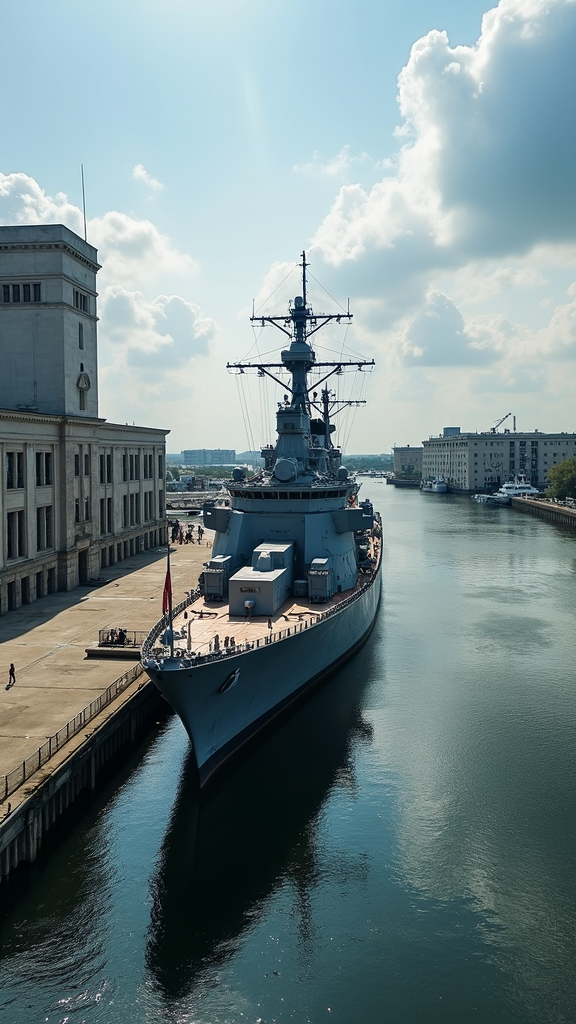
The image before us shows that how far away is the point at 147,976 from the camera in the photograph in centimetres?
1195

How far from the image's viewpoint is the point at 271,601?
22047 mm

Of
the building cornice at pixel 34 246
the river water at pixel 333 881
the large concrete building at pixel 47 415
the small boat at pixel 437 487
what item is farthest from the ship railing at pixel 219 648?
the small boat at pixel 437 487

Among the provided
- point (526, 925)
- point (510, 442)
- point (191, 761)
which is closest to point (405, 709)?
point (191, 761)

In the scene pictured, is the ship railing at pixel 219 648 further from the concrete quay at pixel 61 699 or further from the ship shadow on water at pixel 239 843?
the ship shadow on water at pixel 239 843

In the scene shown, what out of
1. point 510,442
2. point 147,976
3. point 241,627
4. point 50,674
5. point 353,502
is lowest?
point 147,976

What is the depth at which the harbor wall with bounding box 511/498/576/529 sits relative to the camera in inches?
3250

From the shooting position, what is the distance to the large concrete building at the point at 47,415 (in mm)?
31344

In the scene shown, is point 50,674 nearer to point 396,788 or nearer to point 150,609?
point 150,609

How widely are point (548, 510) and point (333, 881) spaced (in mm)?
82969

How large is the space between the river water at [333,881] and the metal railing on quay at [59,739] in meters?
1.82

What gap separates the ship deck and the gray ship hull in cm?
29

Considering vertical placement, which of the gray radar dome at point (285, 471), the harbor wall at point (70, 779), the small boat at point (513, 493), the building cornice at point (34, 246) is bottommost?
the harbor wall at point (70, 779)

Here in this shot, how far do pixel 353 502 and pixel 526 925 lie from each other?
100ft

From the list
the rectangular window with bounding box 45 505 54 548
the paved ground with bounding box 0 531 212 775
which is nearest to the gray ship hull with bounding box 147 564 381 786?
the paved ground with bounding box 0 531 212 775
